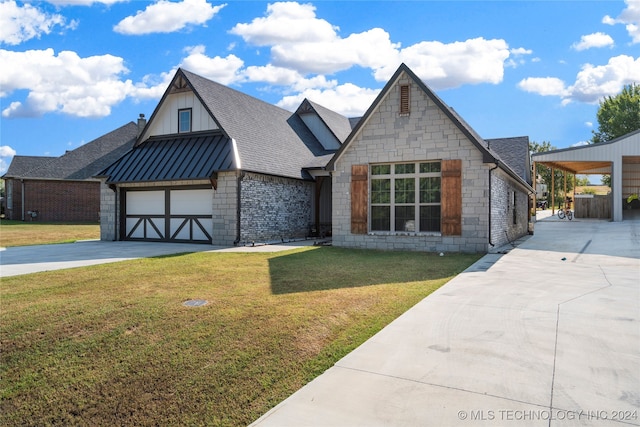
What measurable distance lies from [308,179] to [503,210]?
843cm

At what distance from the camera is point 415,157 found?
13.0 meters

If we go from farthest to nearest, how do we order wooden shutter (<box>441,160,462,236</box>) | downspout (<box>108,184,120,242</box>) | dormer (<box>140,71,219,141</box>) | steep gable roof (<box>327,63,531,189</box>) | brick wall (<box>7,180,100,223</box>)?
brick wall (<box>7,180,100,223</box>) → downspout (<box>108,184,120,242</box>) → dormer (<box>140,71,219,141</box>) → wooden shutter (<box>441,160,462,236</box>) → steep gable roof (<box>327,63,531,189</box>)

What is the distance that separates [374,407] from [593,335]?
3106 mm

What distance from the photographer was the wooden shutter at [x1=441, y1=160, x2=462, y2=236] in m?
12.4

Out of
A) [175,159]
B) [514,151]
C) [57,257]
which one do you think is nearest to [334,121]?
[514,151]

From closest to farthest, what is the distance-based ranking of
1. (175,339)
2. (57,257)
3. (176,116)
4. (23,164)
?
(175,339) → (57,257) → (176,116) → (23,164)

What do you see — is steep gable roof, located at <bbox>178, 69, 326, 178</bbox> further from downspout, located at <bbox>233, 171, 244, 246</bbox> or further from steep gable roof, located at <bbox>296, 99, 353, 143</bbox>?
steep gable roof, located at <bbox>296, 99, 353, 143</bbox>

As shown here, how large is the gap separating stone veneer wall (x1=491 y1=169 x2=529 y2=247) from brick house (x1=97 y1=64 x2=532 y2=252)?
45 mm

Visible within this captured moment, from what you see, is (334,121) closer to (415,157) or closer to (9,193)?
(415,157)

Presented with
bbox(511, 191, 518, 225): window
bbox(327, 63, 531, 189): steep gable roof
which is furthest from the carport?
bbox(327, 63, 531, 189): steep gable roof

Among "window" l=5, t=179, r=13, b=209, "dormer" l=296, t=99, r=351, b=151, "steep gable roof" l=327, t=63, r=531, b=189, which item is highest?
"dormer" l=296, t=99, r=351, b=151

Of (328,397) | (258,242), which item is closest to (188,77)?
(258,242)

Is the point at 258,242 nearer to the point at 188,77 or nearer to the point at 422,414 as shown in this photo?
the point at 188,77

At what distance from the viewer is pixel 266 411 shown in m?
3.26
